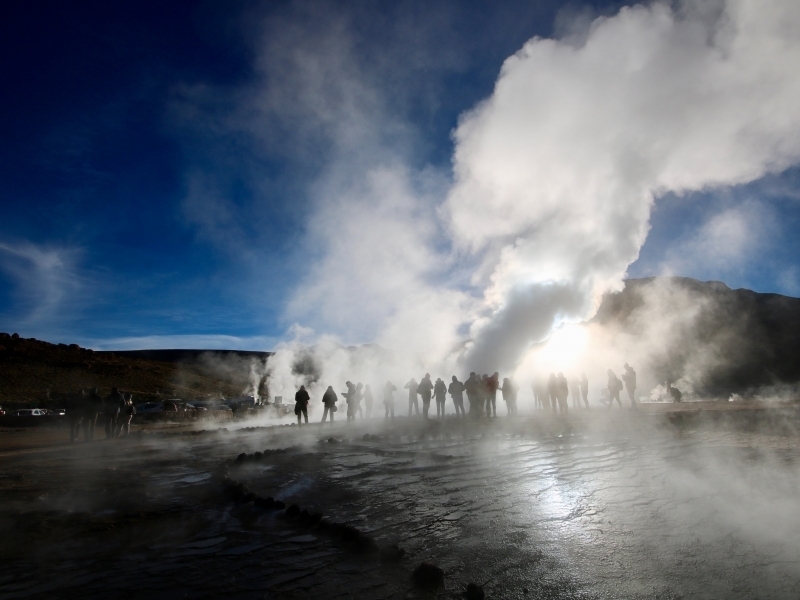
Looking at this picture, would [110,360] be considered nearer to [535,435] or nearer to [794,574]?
[535,435]

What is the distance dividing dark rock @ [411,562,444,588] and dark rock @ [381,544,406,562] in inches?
16.4

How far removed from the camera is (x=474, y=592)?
2596 millimetres

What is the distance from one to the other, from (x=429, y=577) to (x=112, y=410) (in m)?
14.4

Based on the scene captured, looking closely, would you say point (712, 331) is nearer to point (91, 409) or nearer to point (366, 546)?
point (91, 409)

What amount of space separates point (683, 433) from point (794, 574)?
8052mm

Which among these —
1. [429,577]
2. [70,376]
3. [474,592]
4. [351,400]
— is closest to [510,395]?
[351,400]

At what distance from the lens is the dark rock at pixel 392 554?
3.28m

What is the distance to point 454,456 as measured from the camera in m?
8.05

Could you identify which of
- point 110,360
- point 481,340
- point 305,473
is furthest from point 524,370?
point 110,360

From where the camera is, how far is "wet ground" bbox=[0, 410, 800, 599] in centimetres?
289

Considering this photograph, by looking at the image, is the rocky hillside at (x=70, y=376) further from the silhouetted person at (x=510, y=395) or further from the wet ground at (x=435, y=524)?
the wet ground at (x=435, y=524)

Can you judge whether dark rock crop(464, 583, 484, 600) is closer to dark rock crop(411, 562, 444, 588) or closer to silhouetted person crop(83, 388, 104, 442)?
dark rock crop(411, 562, 444, 588)

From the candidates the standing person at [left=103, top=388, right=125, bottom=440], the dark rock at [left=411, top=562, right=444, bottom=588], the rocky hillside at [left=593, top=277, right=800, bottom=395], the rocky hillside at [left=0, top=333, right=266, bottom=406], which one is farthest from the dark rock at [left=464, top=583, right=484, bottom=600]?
the rocky hillside at [left=593, top=277, right=800, bottom=395]

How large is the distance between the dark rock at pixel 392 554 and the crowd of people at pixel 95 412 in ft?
42.0
